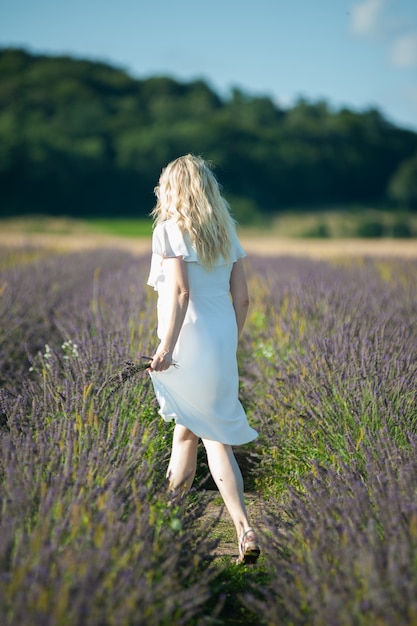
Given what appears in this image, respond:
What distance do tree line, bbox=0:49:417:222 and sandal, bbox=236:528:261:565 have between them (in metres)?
53.5

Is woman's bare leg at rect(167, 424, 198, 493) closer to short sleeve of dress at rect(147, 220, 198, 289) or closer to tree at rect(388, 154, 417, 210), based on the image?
short sleeve of dress at rect(147, 220, 198, 289)

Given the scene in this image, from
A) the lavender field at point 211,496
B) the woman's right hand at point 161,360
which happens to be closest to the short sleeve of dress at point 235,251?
the woman's right hand at point 161,360

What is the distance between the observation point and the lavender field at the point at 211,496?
6.73 feet

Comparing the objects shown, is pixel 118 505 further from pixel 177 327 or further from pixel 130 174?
pixel 130 174

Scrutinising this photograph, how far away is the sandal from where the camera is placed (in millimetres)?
2996

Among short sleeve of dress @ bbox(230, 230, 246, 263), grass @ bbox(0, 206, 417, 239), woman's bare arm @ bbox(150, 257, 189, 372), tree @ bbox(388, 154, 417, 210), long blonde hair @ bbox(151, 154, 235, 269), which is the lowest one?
grass @ bbox(0, 206, 417, 239)

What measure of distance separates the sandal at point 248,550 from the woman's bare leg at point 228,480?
0.05 meters

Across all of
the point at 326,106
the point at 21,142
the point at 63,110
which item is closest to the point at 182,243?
the point at 21,142

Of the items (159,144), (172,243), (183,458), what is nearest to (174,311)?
(172,243)

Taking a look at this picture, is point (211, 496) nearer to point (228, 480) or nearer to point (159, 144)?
point (228, 480)

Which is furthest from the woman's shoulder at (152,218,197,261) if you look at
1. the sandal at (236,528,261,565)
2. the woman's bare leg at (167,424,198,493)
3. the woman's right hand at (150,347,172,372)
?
the sandal at (236,528,261,565)

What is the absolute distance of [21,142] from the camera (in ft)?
193

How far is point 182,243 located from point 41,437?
3.01ft

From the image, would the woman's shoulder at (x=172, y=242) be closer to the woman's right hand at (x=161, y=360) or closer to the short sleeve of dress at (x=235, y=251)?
the short sleeve of dress at (x=235, y=251)
